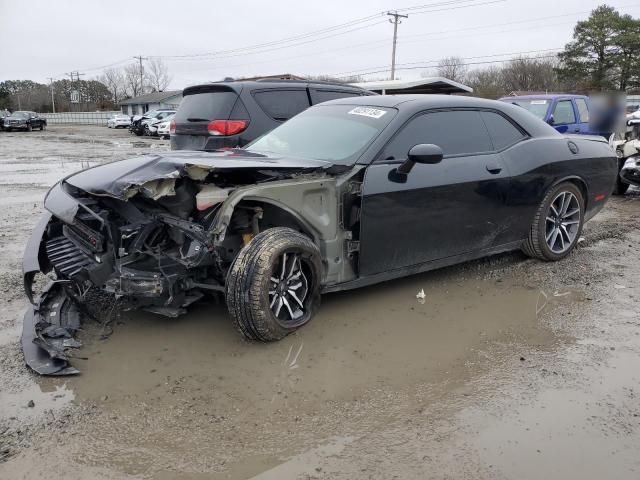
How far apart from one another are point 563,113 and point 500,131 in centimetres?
787

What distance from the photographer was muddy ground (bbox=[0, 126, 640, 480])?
246 centimetres

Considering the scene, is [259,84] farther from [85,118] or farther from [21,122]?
[85,118]

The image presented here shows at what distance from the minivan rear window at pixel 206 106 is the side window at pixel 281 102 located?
36cm

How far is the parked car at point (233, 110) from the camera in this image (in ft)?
21.7

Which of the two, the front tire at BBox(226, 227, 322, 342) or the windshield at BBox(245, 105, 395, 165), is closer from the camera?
the front tire at BBox(226, 227, 322, 342)

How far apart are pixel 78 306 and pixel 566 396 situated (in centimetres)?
321

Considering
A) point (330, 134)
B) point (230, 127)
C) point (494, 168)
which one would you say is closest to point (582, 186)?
point (494, 168)

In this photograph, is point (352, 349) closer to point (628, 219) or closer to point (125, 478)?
point (125, 478)

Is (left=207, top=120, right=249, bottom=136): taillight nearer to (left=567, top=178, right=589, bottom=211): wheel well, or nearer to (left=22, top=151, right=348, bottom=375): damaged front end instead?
(left=22, top=151, right=348, bottom=375): damaged front end

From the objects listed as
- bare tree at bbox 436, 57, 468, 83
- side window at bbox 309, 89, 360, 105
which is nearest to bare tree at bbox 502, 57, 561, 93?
bare tree at bbox 436, 57, 468, 83

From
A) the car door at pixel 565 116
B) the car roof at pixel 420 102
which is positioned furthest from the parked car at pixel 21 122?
the car roof at pixel 420 102

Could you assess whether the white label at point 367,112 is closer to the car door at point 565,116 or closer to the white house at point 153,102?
the car door at point 565,116

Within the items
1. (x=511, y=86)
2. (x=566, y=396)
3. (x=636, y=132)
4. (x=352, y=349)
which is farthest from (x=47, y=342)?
(x=511, y=86)

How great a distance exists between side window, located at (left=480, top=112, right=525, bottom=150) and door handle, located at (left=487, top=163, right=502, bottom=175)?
0.20 meters
